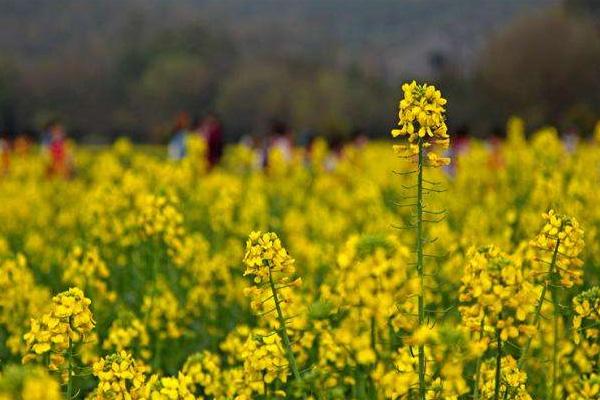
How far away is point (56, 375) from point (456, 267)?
2.50 meters

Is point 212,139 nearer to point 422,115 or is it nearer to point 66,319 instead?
point 66,319

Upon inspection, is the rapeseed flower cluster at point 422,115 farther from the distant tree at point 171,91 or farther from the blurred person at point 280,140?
the distant tree at point 171,91

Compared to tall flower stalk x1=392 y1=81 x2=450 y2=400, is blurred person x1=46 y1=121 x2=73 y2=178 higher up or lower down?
higher up

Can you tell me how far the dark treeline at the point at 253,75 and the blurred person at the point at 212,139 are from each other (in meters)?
4.12

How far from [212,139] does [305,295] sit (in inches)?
383

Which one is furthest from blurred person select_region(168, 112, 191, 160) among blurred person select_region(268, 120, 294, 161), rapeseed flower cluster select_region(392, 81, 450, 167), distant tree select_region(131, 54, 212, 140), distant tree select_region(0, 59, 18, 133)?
distant tree select_region(131, 54, 212, 140)

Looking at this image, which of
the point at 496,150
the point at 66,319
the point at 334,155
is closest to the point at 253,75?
the point at 334,155

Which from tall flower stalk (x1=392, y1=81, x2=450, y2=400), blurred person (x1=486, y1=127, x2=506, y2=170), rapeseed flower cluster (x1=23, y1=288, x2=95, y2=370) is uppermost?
blurred person (x1=486, y1=127, x2=506, y2=170)

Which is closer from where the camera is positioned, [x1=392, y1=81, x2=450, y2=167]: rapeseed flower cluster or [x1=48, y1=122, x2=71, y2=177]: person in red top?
[x1=392, y1=81, x2=450, y2=167]: rapeseed flower cluster

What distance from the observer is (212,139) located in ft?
47.2

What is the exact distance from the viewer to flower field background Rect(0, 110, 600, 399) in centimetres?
231

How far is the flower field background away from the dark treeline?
802cm

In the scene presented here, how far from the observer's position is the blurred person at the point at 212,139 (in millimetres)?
14141

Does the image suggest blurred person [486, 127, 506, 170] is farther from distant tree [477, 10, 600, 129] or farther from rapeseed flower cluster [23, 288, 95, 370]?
distant tree [477, 10, 600, 129]
